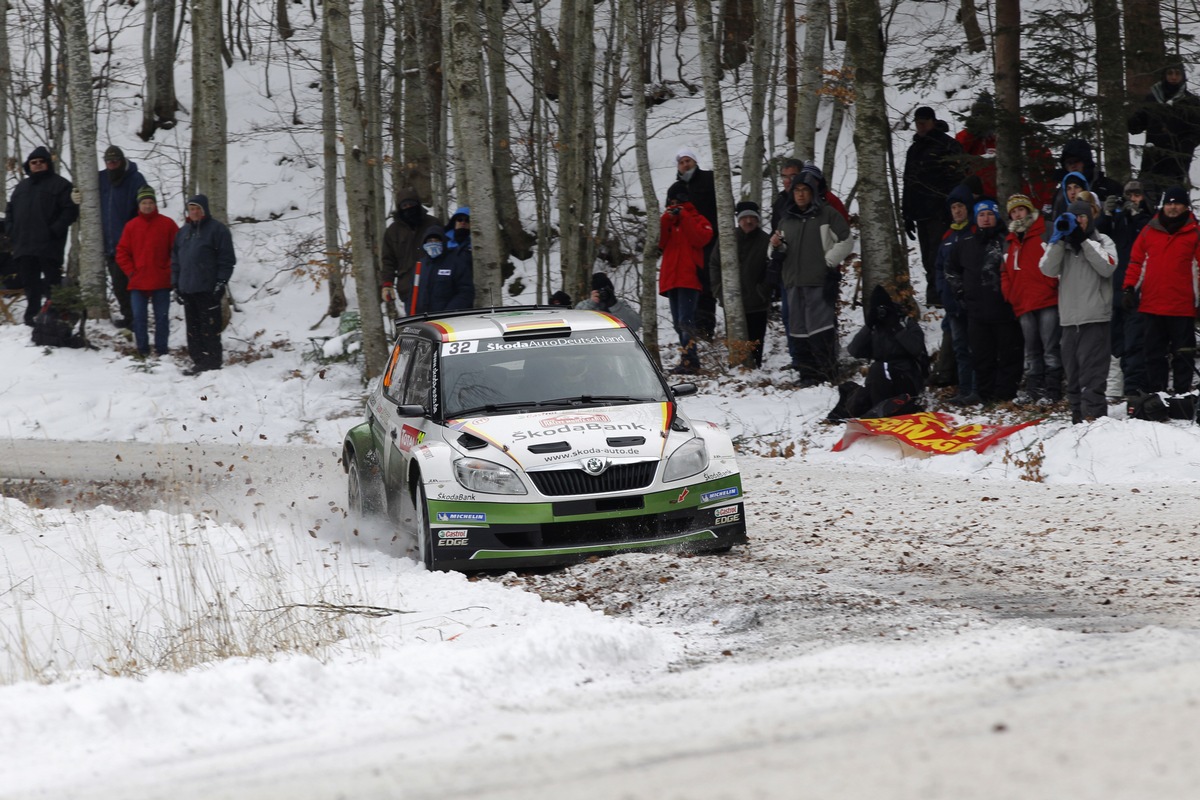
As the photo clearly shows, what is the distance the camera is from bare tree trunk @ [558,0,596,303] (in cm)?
1966

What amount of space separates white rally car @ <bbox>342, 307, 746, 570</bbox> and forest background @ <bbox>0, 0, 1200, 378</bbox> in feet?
20.8

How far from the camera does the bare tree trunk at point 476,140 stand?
52.7 feet

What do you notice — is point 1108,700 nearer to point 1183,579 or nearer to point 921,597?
point 921,597

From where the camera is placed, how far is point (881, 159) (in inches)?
688

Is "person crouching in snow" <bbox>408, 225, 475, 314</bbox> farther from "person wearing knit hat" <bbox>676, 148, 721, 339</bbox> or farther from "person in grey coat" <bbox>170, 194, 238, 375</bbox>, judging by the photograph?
"person wearing knit hat" <bbox>676, 148, 721, 339</bbox>

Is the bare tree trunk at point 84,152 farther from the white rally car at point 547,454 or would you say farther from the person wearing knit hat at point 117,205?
the white rally car at point 547,454

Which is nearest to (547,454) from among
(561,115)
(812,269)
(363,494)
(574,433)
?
(574,433)

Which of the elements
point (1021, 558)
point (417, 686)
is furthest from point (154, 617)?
point (1021, 558)

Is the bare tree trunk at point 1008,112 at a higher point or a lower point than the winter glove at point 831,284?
higher

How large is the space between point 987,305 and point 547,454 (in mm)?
7590

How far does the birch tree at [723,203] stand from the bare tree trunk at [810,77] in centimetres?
234

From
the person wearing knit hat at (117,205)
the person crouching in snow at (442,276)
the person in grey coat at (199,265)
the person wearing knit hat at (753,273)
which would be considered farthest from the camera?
the person wearing knit hat at (117,205)

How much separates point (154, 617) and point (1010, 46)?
13.3 metres

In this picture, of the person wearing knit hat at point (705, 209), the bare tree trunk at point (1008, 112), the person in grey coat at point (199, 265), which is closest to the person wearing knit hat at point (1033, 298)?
the bare tree trunk at point (1008, 112)
